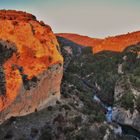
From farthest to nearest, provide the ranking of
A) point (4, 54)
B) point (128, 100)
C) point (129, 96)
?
point (129, 96), point (128, 100), point (4, 54)

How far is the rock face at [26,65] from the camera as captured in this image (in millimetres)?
65062

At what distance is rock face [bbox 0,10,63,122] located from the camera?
213 feet

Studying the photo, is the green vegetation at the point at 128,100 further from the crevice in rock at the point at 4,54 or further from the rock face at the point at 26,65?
the crevice in rock at the point at 4,54

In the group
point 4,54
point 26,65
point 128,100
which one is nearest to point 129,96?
point 128,100

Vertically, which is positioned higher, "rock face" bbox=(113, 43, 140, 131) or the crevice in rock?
the crevice in rock

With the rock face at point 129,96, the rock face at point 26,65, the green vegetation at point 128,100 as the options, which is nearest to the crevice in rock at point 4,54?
the rock face at point 26,65

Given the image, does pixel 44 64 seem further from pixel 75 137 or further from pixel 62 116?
pixel 75 137

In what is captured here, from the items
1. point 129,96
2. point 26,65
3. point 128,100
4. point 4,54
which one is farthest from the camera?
point 129,96

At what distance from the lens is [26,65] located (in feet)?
228

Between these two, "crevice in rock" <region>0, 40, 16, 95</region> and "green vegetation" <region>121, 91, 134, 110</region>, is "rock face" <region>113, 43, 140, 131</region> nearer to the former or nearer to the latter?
"green vegetation" <region>121, 91, 134, 110</region>

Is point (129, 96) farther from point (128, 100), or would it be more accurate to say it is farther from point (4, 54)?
point (4, 54)

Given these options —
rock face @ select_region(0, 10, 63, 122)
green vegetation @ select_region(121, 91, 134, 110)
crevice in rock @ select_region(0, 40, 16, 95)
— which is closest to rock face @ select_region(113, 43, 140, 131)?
green vegetation @ select_region(121, 91, 134, 110)

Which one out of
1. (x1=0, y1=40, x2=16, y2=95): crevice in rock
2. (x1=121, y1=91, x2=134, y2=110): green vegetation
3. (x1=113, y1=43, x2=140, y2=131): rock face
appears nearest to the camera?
(x1=0, y1=40, x2=16, y2=95): crevice in rock

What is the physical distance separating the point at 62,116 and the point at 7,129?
30.2 feet
